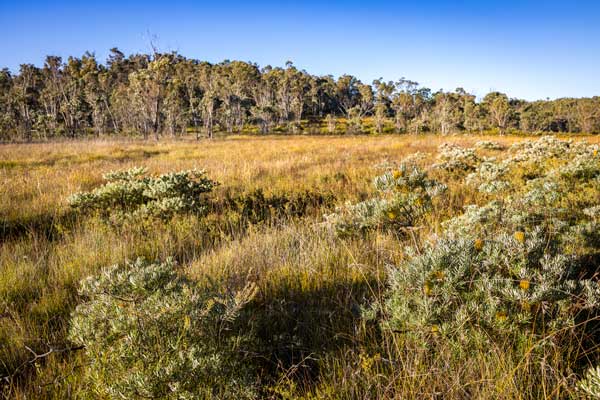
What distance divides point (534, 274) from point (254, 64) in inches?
3679

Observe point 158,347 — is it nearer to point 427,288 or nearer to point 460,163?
point 427,288

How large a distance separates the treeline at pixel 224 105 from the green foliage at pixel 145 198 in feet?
87.4

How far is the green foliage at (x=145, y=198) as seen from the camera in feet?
14.2

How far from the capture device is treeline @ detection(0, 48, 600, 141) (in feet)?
131

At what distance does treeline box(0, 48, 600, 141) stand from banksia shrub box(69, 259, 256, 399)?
30344mm

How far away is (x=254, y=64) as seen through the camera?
87750mm

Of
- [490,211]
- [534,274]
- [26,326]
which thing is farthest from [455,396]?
[26,326]

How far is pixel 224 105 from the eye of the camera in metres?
55.7

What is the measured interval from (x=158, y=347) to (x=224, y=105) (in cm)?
5759

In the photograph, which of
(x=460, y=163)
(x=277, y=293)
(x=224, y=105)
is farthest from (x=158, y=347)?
(x=224, y=105)

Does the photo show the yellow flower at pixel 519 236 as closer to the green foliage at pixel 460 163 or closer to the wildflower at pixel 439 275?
the wildflower at pixel 439 275

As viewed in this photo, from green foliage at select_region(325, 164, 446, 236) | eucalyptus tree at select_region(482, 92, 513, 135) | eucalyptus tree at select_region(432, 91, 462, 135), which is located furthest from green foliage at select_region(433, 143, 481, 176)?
eucalyptus tree at select_region(482, 92, 513, 135)

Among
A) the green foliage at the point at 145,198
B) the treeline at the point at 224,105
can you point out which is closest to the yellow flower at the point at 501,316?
the green foliage at the point at 145,198

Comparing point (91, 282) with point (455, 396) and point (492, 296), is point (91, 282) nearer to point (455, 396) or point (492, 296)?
point (455, 396)
